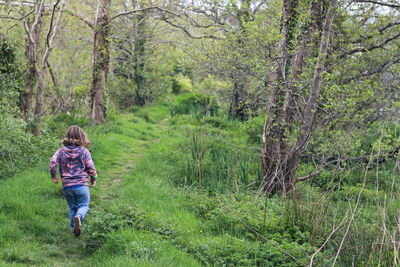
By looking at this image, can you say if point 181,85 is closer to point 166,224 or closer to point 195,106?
point 195,106

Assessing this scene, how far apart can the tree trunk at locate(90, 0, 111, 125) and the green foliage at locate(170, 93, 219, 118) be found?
161 inches

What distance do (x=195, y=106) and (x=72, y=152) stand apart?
12.8 meters

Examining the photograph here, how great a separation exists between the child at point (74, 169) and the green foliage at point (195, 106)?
410 inches

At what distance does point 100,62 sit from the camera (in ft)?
42.4

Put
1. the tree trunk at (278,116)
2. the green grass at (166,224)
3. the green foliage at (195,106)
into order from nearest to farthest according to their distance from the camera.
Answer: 1. the green grass at (166,224)
2. the tree trunk at (278,116)
3. the green foliage at (195,106)

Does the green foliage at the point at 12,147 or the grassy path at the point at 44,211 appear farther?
the green foliage at the point at 12,147

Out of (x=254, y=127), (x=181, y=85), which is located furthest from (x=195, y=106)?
(x=181, y=85)

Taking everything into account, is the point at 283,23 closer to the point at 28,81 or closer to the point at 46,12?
the point at 28,81

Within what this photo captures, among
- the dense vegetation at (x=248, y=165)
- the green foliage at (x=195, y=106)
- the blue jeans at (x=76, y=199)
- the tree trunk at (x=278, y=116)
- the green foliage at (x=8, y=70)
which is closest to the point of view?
the dense vegetation at (x=248, y=165)

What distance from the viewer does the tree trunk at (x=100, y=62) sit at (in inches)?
498

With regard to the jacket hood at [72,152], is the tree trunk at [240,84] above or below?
above

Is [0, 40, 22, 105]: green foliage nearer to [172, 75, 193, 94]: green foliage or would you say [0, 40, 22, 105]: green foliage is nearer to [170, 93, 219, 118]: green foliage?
[170, 93, 219, 118]: green foliage

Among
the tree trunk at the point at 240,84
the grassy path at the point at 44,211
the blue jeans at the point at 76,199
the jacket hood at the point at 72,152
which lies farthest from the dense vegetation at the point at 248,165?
the jacket hood at the point at 72,152

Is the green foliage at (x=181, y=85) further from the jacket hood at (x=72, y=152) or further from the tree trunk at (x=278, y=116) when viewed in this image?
the jacket hood at (x=72, y=152)
